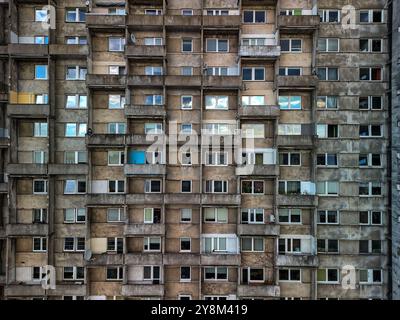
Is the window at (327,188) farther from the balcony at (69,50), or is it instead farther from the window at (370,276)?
the balcony at (69,50)

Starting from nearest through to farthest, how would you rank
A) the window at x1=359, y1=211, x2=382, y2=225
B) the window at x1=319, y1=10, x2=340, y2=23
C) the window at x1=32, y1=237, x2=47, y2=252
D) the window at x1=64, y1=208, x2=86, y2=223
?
1. the window at x1=359, y1=211, x2=382, y2=225
2. the window at x1=32, y1=237, x2=47, y2=252
3. the window at x1=64, y1=208, x2=86, y2=223
4. the window at x1=319, y1=10, x2=340, y2=23

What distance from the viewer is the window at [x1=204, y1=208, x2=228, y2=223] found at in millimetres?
21797

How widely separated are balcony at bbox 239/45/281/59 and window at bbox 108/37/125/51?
30.2 ft

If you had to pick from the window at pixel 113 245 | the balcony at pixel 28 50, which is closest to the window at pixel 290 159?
the window at pixel 113 245

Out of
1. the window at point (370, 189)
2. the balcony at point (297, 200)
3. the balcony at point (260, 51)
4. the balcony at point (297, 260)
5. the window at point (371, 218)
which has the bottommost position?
the balcony at point (297, 260)

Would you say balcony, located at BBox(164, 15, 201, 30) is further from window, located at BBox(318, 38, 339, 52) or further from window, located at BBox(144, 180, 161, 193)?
window, located at BBox(144, 180, 161, 193)

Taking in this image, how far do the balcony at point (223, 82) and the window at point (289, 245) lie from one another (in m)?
12.2

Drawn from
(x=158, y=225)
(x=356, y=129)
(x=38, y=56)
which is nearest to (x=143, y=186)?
(x=158, y=225)

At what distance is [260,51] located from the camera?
21.1 meters

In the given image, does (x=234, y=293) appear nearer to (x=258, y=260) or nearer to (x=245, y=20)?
(x=258, y=260)

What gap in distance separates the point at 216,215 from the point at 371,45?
17736 mm

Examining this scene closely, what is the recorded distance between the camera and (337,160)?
21.8 metres

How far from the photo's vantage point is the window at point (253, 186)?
21.9m

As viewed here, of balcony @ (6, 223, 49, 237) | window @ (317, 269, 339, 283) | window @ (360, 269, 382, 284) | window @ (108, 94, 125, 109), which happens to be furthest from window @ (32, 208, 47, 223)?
window @ (360, 269, 382, 284)
